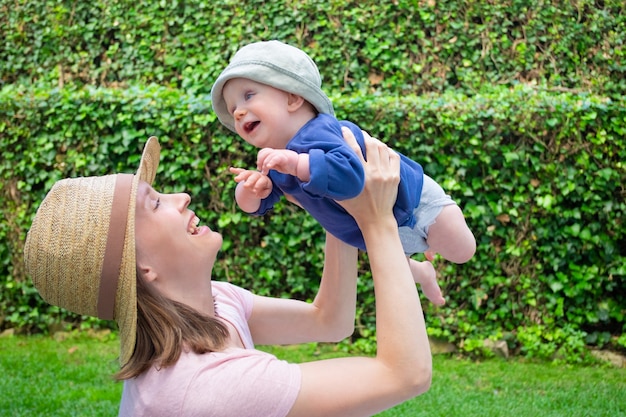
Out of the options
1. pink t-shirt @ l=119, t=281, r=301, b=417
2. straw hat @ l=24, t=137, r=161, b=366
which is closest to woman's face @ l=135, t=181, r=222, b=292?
straw hat @ l=24, t=137, r=161, b=366

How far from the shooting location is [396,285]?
210 cm

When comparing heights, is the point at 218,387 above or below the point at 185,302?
below

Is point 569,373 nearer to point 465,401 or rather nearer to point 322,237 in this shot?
point 465,401

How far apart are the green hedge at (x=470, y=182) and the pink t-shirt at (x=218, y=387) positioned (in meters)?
4.17

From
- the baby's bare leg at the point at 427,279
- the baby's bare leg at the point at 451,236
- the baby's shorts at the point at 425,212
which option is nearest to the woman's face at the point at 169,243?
the baby's shorts at the point at 425,212

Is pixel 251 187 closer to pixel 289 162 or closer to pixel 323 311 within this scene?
pixel 289 162

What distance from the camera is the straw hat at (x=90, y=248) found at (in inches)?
83.2

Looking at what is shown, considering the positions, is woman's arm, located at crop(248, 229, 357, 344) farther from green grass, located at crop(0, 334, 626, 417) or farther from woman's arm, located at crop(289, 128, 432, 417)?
green grass, located at crop(0, 334, 626, 417)

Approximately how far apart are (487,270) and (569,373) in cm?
102

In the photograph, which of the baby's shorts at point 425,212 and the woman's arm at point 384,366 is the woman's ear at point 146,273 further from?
the baby's shorts at point 425,212

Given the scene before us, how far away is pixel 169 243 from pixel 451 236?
39.1 inches

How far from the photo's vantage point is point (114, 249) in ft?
6.95

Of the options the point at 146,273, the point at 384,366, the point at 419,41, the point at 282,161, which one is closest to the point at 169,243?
the point at 146,273

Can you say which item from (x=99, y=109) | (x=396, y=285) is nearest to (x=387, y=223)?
(x=396, y=285)
